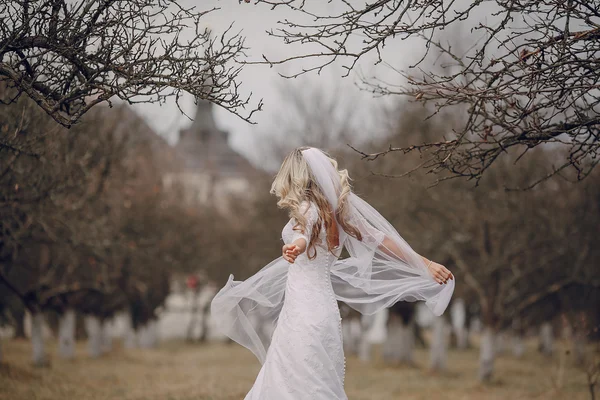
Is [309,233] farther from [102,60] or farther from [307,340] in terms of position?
[102,60]

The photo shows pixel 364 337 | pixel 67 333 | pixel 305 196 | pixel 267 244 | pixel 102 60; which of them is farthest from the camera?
pixel 267 244

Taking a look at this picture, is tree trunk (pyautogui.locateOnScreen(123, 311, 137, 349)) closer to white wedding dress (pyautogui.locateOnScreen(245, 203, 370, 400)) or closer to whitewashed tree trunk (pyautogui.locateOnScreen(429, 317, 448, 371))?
whitewashed tree trunk (pyautogui.locateOnScreen(429, 317, 448, 371))

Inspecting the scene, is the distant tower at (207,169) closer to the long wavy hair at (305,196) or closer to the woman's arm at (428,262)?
the woman's arm at (428,262)

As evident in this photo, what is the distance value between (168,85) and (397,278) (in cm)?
273

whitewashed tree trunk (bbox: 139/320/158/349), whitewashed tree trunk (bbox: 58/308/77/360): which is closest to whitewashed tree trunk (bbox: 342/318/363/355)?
whitewashed tree trunk (bbox: 139/320/158/349)

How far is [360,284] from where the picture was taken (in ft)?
23.1

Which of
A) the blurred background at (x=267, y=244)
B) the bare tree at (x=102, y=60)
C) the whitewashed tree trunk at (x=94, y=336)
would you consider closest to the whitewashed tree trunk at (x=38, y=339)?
the blurred background at (x=267, y=244)

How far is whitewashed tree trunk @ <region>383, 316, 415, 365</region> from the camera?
82.7 feet

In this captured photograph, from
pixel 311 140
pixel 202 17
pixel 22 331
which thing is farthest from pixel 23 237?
pixel 311 140

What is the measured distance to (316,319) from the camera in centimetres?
608

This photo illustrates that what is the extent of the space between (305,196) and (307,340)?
3.78 ft

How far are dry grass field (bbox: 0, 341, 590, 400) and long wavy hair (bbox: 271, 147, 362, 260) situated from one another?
20.0 ft

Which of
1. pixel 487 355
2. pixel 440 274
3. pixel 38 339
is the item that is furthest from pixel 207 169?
pixel 440 274

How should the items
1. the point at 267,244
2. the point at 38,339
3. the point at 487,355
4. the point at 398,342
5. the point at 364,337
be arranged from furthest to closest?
the point at 267,244 < the point at 364,337 < the point at 398,342 < the point at 487,355 < the point at 38,339
